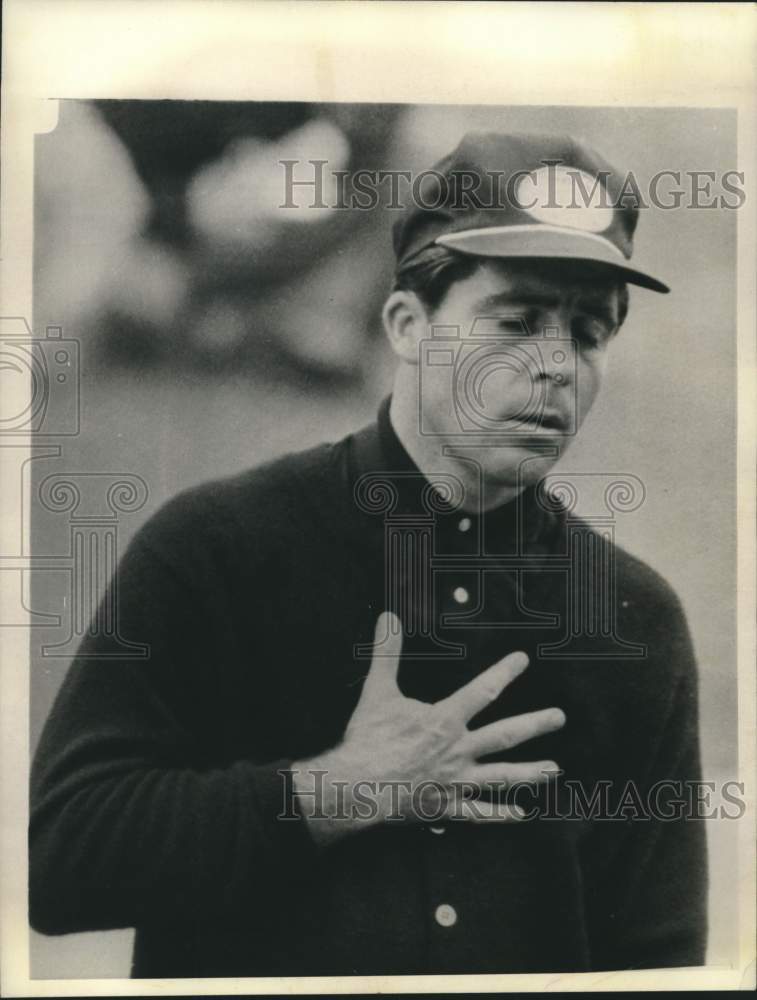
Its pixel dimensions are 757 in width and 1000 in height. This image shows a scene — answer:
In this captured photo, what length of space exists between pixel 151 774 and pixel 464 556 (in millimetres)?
850

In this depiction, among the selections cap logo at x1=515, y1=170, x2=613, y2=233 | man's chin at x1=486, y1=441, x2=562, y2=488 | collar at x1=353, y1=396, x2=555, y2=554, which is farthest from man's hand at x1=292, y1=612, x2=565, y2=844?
cap logo at x1=515, y1=170, x2=613, y2=233

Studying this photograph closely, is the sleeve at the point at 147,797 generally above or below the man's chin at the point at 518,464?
below

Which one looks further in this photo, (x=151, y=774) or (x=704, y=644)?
(x=704, y=644)

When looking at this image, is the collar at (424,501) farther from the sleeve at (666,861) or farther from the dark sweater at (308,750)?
the sleeve at (666,861)

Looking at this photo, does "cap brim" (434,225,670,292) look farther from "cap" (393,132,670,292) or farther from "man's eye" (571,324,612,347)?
"man's eye" (571,324,612,347)

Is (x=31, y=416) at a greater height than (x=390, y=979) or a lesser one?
greater

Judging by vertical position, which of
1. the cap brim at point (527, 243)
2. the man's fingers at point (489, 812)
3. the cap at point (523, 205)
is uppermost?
the cap at point (523, 205)

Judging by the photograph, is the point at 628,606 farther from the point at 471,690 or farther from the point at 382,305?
the point at 382,305

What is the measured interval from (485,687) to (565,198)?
44.9 inches

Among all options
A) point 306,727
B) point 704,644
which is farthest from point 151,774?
point 704,644

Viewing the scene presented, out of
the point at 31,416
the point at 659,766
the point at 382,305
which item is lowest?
the point at 659,766

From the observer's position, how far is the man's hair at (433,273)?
2.49m

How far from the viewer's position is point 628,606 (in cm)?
254

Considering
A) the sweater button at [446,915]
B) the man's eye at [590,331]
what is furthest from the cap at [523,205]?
the sweater button at [446,915]
